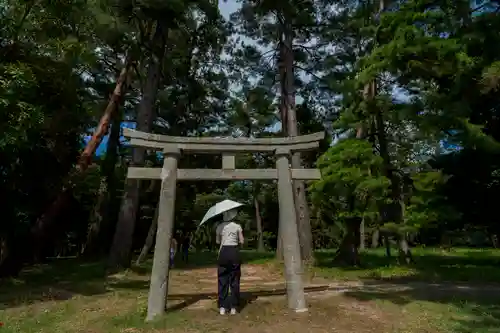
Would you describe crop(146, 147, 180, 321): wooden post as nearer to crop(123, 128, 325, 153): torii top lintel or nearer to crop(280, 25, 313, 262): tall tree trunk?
crop(123, 128, 325, 153): torii top lintel

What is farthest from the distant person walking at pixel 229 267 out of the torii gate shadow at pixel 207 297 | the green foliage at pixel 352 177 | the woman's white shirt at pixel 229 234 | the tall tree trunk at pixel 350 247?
the tall tree trunk at pixel 350 247

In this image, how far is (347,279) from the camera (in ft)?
35.7

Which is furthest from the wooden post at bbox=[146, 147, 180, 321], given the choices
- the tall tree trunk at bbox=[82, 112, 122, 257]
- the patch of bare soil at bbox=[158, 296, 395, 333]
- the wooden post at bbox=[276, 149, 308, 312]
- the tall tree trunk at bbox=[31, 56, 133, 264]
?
the tall tree trunk at bbox=[82, 112, 122, 257]

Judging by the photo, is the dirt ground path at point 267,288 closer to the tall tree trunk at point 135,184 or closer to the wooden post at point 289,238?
the wooden post at point 289,238

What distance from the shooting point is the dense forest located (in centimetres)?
Answer: 874

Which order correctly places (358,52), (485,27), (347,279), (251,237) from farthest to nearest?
(251,237), (358,52), (347,279), (485,27)

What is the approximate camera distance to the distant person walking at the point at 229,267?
6.39m

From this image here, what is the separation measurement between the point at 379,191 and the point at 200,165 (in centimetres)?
1080

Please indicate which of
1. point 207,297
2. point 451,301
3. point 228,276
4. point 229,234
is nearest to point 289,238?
point 229,234

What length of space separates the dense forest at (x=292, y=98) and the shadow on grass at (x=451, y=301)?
7.96 feet

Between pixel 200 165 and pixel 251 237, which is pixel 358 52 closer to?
pixel 200 165

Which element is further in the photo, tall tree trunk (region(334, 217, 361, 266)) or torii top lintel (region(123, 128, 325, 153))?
tall tree trunk (region(334, 217, 361, 266))

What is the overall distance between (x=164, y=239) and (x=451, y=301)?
5.14 metres

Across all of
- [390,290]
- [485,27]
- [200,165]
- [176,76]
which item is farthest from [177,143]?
[200,165]
